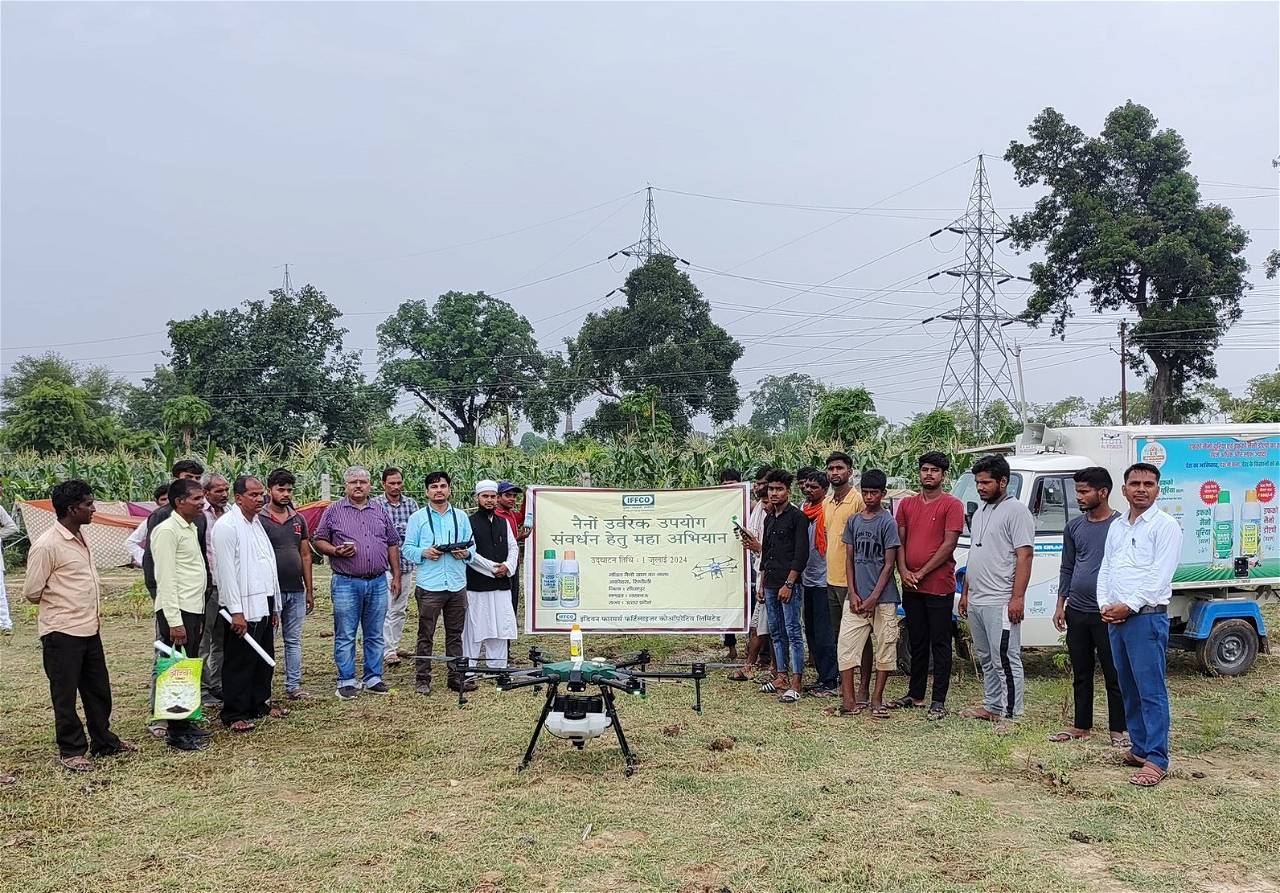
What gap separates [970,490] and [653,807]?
5.44 m

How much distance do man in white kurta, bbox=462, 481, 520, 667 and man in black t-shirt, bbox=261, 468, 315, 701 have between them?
1391mm

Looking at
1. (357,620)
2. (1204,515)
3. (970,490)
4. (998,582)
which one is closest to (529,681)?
(357,620)

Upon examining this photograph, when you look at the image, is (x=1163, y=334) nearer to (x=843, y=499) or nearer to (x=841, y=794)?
(x=843, y=499)

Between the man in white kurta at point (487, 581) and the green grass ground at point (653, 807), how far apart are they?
747 millimetres

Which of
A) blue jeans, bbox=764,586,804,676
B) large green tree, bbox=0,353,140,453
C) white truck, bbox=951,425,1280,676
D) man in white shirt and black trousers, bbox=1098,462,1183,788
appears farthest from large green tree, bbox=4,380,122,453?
man in white shirt and black trousers, bbox=1098,462,1183,788

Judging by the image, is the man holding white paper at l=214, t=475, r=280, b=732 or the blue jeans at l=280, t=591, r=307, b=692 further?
the blue jeans at l=280, t=591, r=307, b=692

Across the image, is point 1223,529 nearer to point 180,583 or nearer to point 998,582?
point 998,582

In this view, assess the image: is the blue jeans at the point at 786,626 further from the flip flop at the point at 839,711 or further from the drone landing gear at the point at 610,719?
the drone landing gear at the point at 610,719

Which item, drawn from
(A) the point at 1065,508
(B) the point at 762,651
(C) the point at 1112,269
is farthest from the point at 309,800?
(C) the point at 1112,269

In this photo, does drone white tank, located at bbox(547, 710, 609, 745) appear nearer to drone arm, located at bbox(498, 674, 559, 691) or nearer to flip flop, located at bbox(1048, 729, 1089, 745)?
drone arm, located at bbox(498, 674, 559, 691)

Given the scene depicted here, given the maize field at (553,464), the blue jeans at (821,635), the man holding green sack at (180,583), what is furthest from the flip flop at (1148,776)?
the maize field at (553,464)

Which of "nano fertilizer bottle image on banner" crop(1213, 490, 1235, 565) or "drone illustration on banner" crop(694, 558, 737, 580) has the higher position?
"nano fertilizer bottle image on banner" crop(1213, 490, 1235, 565)

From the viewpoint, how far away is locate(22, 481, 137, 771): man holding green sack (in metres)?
6.09

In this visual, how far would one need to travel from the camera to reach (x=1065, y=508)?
877 cm
